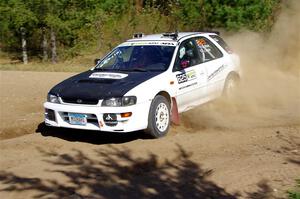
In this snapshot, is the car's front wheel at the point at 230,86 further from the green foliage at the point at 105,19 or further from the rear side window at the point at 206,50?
the green foliage at the point at 105,19

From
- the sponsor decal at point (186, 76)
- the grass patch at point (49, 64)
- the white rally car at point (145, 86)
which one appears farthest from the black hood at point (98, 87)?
the grass patch at point (49, 64)

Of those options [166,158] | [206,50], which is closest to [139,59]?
[206,50]

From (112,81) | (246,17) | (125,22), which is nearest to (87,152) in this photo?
(112,81)

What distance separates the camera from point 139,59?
9523mm

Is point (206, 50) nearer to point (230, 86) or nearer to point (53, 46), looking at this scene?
point (230, 86)

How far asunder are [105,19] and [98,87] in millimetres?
16203

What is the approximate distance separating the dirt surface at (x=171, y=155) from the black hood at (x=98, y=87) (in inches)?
29.3

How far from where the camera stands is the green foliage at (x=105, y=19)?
2073 cm

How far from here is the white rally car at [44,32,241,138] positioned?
8203mm

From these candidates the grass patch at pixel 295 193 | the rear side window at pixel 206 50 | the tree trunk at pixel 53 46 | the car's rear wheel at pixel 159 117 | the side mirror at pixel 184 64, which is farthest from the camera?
the tree trunk at pixel 53 46

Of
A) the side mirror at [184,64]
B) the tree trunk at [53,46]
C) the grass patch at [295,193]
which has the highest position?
the side mirror at [184,64]

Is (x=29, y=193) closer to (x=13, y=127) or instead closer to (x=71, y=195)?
(x=71, y=195)

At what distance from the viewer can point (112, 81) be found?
28.3ft

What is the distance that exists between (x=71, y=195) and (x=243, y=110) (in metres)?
5.70
